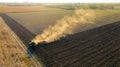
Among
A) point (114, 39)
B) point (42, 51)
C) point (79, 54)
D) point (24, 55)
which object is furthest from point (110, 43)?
point (24, 55)

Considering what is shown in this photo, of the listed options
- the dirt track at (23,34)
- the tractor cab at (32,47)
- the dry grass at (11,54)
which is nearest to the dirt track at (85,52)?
the tractor cab at (32,47)

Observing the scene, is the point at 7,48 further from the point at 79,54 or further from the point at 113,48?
the point at 113,48

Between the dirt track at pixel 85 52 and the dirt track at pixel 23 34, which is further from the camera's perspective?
the dirt track at pixel 23 34

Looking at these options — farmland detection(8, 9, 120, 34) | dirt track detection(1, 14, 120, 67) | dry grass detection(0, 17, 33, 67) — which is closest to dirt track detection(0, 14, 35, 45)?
farmland detection(8, 9, 120, 34)


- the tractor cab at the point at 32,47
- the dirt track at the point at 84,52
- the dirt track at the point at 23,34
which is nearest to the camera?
the dirt track at the point at 84,52

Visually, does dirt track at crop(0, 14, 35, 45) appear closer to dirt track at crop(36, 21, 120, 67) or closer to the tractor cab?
the tractor cab

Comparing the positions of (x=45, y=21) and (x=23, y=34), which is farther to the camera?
(x=45, y=21)

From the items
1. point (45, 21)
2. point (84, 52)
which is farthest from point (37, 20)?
point (84, 52)

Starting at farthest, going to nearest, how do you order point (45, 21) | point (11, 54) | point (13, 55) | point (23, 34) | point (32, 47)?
point (45, 21) → point (23, 34) → point (32, 47) → point (11, 54) → point (13, 55)

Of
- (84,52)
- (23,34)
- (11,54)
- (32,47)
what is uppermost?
(84,52)

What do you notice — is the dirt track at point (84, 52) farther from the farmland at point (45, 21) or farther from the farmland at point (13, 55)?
the farmland at point (45, 21)

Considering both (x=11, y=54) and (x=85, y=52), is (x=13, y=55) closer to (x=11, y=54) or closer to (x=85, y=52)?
(x=11, y=54)

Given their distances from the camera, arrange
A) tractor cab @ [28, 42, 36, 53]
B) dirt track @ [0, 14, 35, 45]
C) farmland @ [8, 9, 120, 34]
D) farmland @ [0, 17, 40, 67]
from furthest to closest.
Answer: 1. farmland @ [8, 9, 120, 34]
2. dirt track @ [0, 14, 35, 45]
3. tractor cab @ [28, 42, 36, 53]
4. farmland @ [0, 17, 40, 67]
